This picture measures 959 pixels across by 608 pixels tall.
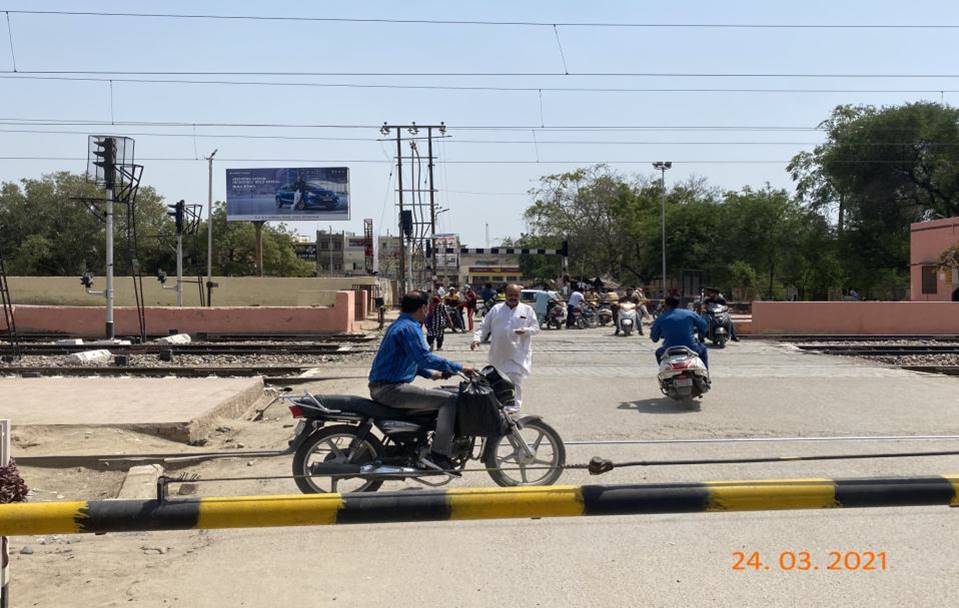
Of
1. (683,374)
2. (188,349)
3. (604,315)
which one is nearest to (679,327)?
(683,374)

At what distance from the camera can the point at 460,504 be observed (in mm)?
3201

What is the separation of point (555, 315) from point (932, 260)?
786 inches

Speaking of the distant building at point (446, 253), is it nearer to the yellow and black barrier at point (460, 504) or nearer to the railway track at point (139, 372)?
the railway track at point (139, 372)

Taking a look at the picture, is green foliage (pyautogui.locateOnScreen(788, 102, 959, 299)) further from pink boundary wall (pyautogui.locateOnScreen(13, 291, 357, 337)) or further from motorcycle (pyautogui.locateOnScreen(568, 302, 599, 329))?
pink boundary wall (pyautogui.locateOnScreen(13, 291, 357, 337))

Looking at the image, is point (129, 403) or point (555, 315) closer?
point (129, 403)

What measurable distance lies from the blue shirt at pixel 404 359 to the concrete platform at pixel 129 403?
160 inches

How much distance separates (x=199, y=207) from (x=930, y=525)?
34864 millimetres

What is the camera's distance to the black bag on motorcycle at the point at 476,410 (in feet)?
23.0

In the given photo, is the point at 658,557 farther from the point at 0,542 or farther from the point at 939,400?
the point at 939,400

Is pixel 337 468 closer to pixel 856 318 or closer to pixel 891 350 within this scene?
pixel 891 350

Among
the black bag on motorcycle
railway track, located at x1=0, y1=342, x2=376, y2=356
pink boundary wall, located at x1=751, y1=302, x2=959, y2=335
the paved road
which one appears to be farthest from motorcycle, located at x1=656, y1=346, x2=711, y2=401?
pink boundary wall, located at x1=751, y1=302, x2=959, y2=335

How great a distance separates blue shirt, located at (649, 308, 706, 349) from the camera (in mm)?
12164

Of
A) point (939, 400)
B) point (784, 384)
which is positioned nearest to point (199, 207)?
point (784, 384)

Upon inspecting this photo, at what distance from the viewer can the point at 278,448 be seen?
994 cm
